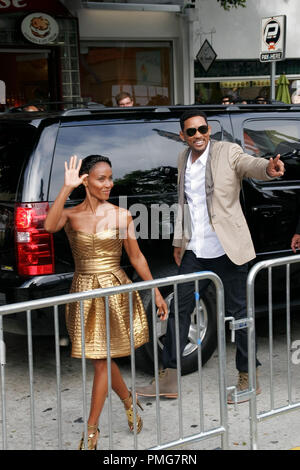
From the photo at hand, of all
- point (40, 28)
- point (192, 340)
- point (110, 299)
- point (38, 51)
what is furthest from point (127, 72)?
point (110, 299)

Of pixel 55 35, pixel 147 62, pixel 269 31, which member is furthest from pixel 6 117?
pixel 147 62

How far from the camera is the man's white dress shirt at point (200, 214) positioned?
16.5ft

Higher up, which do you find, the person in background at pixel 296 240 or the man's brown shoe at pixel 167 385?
the person in background at pixel 296 240

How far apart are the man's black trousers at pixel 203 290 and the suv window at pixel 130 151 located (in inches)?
26.4

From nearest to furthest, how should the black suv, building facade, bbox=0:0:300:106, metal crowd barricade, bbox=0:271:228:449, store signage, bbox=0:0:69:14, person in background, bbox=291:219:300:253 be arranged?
metal crowd barricade, bbox=0:271:228:449
the black suv
person in background, bbox=291:219:300:253
store signage, bbox=0:0:69:14
building facade, bbox=0:0:300:106

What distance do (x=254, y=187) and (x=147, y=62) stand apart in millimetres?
9702

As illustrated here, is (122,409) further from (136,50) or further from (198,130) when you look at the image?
(136,50)

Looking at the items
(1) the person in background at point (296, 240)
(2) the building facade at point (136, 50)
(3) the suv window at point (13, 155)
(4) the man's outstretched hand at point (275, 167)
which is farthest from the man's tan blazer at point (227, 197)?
(2) the building facade at point (136, 50)

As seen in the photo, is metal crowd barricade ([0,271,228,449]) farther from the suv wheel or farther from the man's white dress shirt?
the suv wheel

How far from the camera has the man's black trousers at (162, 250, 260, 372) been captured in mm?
5074

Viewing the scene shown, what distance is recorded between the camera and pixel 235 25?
52.1ft

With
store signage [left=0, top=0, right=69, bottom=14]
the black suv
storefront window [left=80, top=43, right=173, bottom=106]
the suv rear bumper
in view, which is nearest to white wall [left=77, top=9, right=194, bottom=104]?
storefront window [left=80, top=43, right=173, bottom=106]

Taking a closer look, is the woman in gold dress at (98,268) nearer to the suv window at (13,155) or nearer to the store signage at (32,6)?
the suv window at (13,155)

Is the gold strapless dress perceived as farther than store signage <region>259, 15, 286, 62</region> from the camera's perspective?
No
